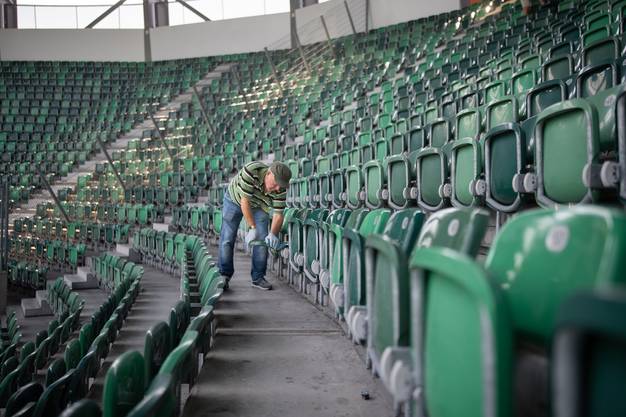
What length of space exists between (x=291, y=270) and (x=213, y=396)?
1.28 metres

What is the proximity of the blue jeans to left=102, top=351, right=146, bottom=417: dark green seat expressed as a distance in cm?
122

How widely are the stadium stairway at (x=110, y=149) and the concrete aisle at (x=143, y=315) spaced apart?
3.67m

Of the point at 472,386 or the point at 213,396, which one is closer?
the point at 472,386

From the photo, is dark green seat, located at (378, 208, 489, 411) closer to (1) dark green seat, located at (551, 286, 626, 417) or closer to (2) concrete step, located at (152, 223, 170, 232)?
(1) dark green seat, located at (551, 286, 626, 417)

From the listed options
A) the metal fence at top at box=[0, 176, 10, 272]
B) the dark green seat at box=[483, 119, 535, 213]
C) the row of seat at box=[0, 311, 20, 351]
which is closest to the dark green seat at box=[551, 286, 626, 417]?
the dark green seat at box=[483, 119, 535, 213]

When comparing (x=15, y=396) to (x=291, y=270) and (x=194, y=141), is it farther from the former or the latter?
(x=194, y=141)

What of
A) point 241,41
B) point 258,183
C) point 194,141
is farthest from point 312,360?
point 241,41

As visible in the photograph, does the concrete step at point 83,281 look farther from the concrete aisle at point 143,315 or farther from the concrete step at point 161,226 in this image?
the concrete aisle at point 143,315

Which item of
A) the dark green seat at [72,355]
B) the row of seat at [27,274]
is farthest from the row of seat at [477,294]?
the row of seat at [27,274]

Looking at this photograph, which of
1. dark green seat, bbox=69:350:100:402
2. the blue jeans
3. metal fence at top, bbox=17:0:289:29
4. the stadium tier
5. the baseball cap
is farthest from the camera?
metal fence at top, bbox=17:0:289:29

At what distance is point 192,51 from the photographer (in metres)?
9.94

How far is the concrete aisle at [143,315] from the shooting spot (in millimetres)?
1970

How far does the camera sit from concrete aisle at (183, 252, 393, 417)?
1.01m

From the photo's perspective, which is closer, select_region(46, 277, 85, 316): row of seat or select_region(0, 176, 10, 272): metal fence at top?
select_region(46, 277, 85, 316): row of seat
